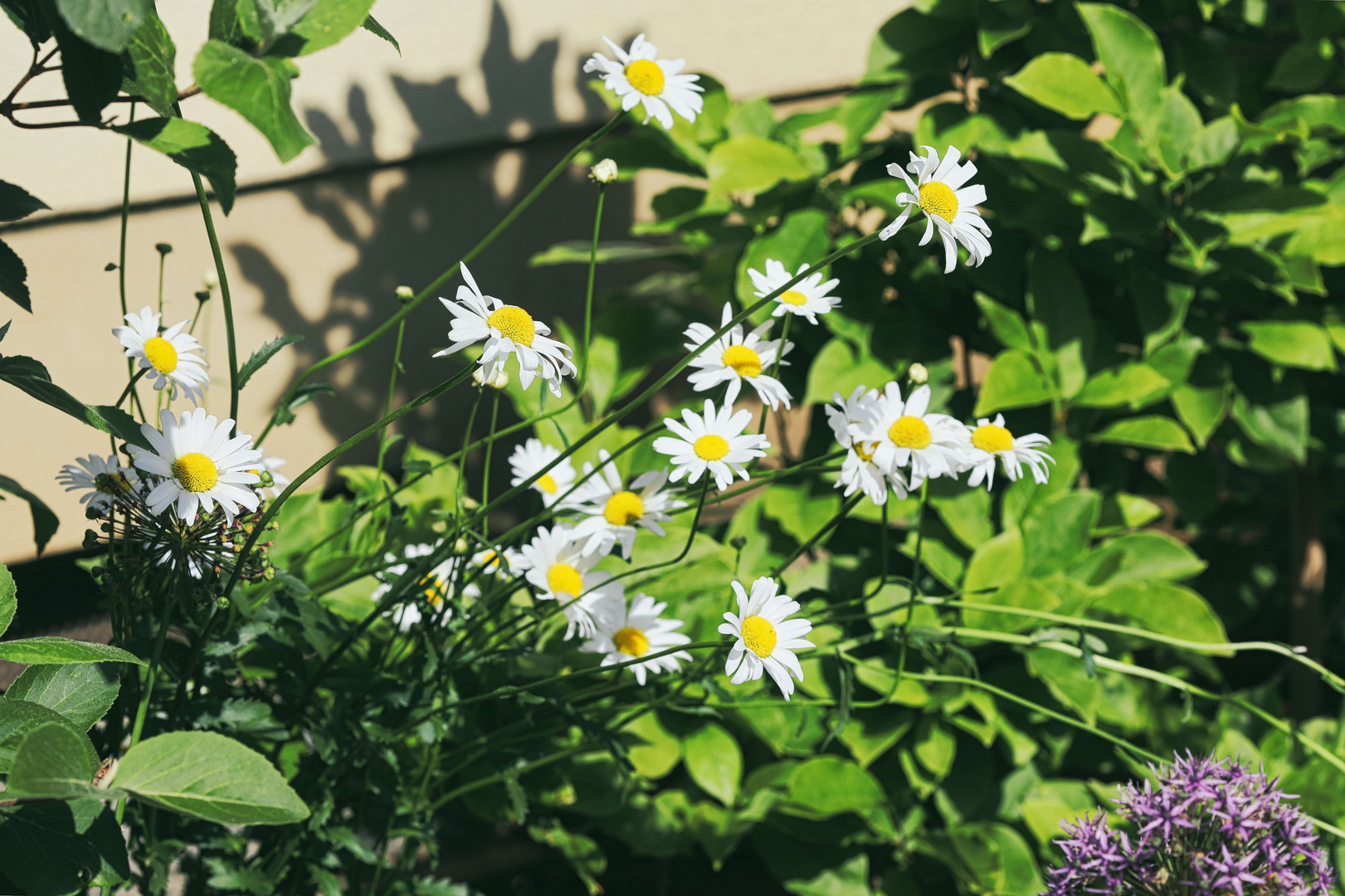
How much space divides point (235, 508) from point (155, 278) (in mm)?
875

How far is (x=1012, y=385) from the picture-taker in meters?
1.31

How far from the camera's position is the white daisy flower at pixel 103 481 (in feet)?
2.39

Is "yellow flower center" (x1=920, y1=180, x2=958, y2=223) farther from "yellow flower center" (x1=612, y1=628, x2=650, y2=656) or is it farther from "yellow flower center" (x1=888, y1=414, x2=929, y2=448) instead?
"yellow flower center" (x1=612, y1=628, x2=650, y2=656)

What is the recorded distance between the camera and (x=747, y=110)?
57.6 inches

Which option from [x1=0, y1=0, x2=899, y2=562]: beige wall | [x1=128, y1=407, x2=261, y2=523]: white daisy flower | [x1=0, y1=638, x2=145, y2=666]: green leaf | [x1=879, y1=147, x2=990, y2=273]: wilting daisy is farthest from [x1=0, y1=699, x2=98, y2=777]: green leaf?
[x1=0, y1=0, x2=899, y2=562]: beige wall

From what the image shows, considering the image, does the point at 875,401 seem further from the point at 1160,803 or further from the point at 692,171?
the point at 692,171

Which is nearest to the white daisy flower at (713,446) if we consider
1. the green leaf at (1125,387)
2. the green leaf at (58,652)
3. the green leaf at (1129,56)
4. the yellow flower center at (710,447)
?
the yellow flower center at (710,447)

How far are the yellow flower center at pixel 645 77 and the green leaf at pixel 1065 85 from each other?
0.66 metres

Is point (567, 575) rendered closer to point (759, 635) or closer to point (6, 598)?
point (759, 635)

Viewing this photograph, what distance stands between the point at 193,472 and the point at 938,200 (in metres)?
0.49

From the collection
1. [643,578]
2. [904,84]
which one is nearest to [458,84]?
[904,84]

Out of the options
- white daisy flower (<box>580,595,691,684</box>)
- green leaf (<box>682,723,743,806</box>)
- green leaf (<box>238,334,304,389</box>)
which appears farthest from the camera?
green leaf (<box>682,723,743,806</box>)

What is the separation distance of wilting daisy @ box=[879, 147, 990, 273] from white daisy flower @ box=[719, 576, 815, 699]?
0.82 ft

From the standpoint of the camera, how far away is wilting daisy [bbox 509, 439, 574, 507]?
91 cm
